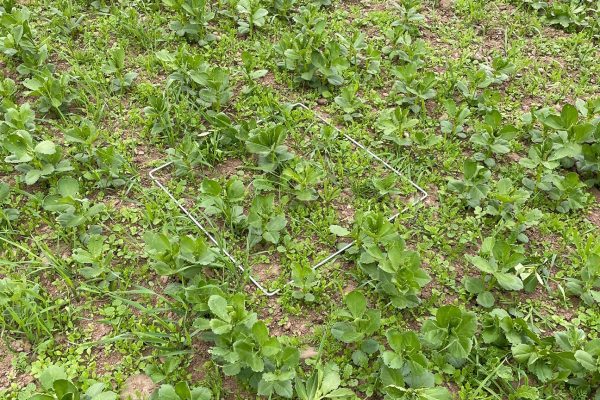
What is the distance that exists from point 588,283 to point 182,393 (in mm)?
1884

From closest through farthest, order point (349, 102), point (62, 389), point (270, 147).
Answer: point (62, 389) → point (270, 147) → point (349, 102)

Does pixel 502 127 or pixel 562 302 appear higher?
pixel 502 127

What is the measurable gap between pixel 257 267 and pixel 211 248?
0.24 meters

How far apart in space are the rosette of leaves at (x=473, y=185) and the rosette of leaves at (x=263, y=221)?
0.97 m

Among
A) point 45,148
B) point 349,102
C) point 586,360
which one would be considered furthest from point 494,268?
point 45,148

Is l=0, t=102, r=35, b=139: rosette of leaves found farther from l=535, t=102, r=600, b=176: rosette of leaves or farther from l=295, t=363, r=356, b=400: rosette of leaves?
l=535, t=102, r=600, b=176: rosette of leaves

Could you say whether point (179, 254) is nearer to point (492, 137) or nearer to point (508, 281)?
point (508, 281)

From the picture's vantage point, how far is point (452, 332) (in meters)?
2.50

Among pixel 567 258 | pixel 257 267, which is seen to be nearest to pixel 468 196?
pixel 567 258

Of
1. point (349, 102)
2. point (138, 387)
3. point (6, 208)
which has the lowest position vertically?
point (138, 387)

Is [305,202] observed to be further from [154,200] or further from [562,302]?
[562,302]

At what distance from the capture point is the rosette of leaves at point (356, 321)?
2.49 metres

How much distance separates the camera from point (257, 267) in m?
2.89

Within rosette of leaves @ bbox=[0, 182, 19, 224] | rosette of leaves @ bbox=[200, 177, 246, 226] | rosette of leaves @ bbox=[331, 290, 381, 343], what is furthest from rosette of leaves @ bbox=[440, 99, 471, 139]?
rosette of leaves @ bbox=[0, 182, 19, 224]
